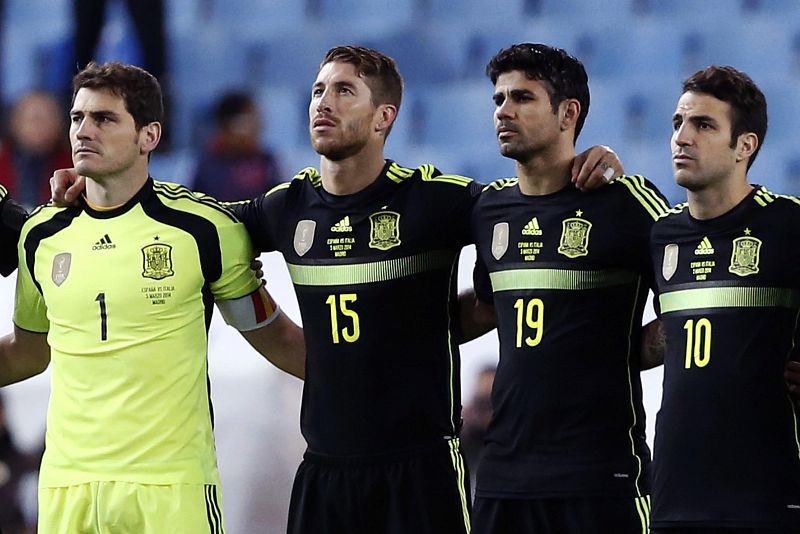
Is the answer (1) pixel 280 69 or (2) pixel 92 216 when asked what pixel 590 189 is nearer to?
(2) pixel 92 216

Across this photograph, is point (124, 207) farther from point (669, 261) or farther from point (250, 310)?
point (669, 261)

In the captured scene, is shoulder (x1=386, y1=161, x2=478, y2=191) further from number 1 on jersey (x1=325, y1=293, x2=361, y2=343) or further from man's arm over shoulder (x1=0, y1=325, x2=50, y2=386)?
man's arm over shoulder (x1=0, y1=325, x2=50, y2=386)

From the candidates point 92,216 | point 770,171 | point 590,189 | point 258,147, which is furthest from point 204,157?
point 590,189

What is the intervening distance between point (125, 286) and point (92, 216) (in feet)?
0.99

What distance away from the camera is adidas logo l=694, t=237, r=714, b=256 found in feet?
13.3

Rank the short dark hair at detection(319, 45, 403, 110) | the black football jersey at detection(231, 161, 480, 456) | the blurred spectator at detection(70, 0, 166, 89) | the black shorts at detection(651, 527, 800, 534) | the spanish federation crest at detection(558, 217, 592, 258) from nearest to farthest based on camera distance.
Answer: the black shorts at detection(651, 527, 800, 534) → the spanish federation crest at detection(558, 217, 592, 258) → the black football jersey at detection(231, 161, 480, 456) → the short dark hair at detection(319, 45, 403, 110) → the blurred spectator at detection(70, 0, 166, 89)

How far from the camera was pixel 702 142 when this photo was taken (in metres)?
4.12

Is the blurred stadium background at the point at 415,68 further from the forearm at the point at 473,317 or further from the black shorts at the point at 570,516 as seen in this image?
the black shorts at the point at 570,516

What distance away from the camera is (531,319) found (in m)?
4.19

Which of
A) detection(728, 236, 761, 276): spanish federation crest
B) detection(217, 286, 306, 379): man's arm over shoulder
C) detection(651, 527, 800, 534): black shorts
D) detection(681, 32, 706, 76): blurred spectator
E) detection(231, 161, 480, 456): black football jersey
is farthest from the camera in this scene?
detection(681, 32, 706, 76): blurred spectator

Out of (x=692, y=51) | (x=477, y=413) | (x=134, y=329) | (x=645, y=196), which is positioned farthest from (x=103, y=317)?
(x=692, y=51)

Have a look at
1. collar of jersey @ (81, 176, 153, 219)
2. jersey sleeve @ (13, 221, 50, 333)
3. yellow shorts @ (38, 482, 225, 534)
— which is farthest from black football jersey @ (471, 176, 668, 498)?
jersey sleeve @ (13, 221, 50, 333)

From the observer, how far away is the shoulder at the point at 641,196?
4.26 meters

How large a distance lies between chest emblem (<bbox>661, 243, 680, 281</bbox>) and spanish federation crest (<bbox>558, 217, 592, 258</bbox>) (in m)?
0.22
